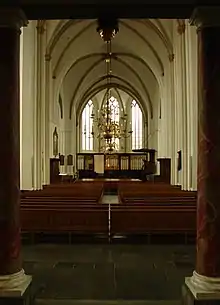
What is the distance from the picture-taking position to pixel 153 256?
785cm

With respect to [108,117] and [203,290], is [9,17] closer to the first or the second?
[203,290]

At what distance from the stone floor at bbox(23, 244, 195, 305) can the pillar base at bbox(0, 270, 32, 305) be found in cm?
55

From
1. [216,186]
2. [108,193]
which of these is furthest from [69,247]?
[108,193]

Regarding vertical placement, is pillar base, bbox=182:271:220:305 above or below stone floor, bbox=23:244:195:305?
above

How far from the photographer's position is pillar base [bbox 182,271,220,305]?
428 centimetres

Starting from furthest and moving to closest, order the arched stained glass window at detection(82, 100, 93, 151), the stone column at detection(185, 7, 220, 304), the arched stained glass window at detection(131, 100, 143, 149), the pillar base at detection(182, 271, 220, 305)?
the arched stained glass window at detection(131, 100, 143, 149), the arched stained glass window at detection(82, 100, 93, 151), the stone column at detection(185, 7, 220, 304), the pillar base at detection(182, 271, 220, 305)

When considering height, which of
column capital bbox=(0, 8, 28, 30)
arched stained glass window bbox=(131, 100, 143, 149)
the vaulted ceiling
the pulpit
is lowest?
the pulpit

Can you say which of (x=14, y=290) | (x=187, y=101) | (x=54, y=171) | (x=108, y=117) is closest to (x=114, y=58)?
(x=108, y=117)

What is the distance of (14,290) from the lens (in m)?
4.41

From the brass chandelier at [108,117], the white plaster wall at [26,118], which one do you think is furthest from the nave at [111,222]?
the white plaster wall at [26,118]

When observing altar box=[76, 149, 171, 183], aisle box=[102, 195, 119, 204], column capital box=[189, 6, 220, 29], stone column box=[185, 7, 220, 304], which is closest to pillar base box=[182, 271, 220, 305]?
stone column box=[185, 7, 220, 304]

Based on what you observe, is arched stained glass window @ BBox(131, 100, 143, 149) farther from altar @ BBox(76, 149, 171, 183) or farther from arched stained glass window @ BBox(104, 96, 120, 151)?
altar @ BBox(76, 149, 171, 183)

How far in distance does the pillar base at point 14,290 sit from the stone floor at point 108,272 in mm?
551

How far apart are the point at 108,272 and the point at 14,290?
239 cm
